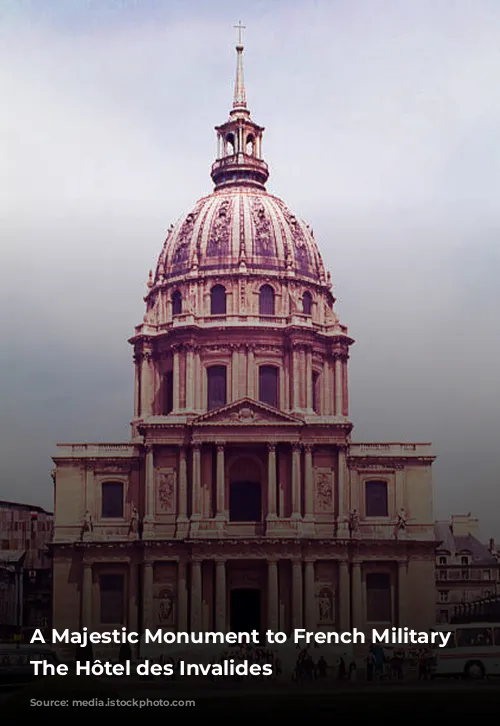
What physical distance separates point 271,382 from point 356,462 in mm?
9096

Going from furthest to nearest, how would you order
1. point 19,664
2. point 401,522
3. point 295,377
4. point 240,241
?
point 240,241 → point 295,377 → point 401,522 → point 19,664

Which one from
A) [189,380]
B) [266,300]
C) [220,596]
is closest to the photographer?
[220,596]

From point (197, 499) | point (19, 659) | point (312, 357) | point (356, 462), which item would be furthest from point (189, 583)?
point (19, 659)

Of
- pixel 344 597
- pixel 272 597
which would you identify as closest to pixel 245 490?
pixel 272 597

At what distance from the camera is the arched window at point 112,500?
7481 centimetres

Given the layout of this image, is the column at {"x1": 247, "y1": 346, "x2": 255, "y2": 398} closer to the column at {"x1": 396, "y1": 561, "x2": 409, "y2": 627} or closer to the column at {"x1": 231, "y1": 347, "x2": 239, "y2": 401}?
the column at {"x1": 231, "y1": 347, "x2": 239, "y2": 401}

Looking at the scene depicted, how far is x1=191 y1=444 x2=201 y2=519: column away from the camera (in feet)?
238

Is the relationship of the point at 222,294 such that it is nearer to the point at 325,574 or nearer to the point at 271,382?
the point at 271,382

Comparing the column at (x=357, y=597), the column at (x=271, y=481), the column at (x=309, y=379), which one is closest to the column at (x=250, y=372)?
the column at (x=309, y=379)

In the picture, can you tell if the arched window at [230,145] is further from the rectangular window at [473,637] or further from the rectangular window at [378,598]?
the rectangular window at [473,637]

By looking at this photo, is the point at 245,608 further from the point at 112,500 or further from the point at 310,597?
the point at 112,500

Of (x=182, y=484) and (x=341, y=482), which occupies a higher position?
(x=341, y=482)

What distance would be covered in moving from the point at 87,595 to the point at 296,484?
13193mm

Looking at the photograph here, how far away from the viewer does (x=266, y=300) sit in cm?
8494
